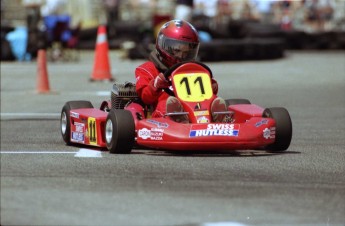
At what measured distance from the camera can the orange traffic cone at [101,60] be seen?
715 inches

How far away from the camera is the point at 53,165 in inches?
304

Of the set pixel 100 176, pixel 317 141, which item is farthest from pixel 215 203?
pixel 317 141

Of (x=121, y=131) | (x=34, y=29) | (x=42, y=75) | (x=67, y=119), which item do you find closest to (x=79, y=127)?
(x=67, y=119)

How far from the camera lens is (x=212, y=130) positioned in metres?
8.20

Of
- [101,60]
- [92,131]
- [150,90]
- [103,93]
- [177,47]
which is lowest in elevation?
[101,60]

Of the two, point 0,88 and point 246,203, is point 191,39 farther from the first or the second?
point 0,88

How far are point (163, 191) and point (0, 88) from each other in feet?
35.9

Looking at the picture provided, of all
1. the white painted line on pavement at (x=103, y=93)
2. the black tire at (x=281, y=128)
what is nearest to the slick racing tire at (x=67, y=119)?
the black tire at (x=281, y=128)

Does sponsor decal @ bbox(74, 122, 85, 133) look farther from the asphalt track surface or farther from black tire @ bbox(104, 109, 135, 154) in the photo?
black tire @ bbox(104, 109, 135, 154)

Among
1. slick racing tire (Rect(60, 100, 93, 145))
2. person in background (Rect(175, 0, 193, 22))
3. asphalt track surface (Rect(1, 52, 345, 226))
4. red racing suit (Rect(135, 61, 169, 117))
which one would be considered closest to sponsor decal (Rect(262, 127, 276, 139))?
asphalt track surface (Rect(1, 52, 345, 226))

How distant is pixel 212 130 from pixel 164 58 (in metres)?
1.25

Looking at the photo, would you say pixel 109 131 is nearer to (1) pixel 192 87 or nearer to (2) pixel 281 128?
(1) pixel 192 87

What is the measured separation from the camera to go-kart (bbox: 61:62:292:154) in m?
8.20

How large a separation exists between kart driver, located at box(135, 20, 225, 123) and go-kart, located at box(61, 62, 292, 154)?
4.9 inches
